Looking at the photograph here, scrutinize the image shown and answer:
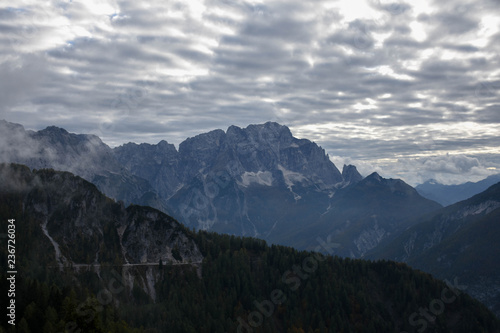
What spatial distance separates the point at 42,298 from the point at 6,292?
1282cm

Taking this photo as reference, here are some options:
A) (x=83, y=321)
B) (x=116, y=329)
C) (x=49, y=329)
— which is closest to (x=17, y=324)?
(x=49, y=329)

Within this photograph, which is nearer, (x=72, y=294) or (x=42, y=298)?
(x=42, y=298)

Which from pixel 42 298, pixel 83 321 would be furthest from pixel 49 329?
pixel 42 298

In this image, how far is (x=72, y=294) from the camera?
164 m

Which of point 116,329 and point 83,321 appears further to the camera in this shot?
point 116,329

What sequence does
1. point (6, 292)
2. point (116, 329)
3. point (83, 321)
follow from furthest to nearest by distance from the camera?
point (116, 329) → point (6, 292) → point (83, 321)

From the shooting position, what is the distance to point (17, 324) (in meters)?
134

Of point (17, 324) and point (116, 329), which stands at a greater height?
point (17, 324)

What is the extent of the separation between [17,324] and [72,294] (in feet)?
101

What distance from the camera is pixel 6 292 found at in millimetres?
143875

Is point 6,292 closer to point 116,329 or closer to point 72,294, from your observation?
point 72,294

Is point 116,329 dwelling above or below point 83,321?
below

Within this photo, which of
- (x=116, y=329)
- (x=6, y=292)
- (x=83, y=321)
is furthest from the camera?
(x=116, y=329)

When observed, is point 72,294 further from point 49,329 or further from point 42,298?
point 49,329
